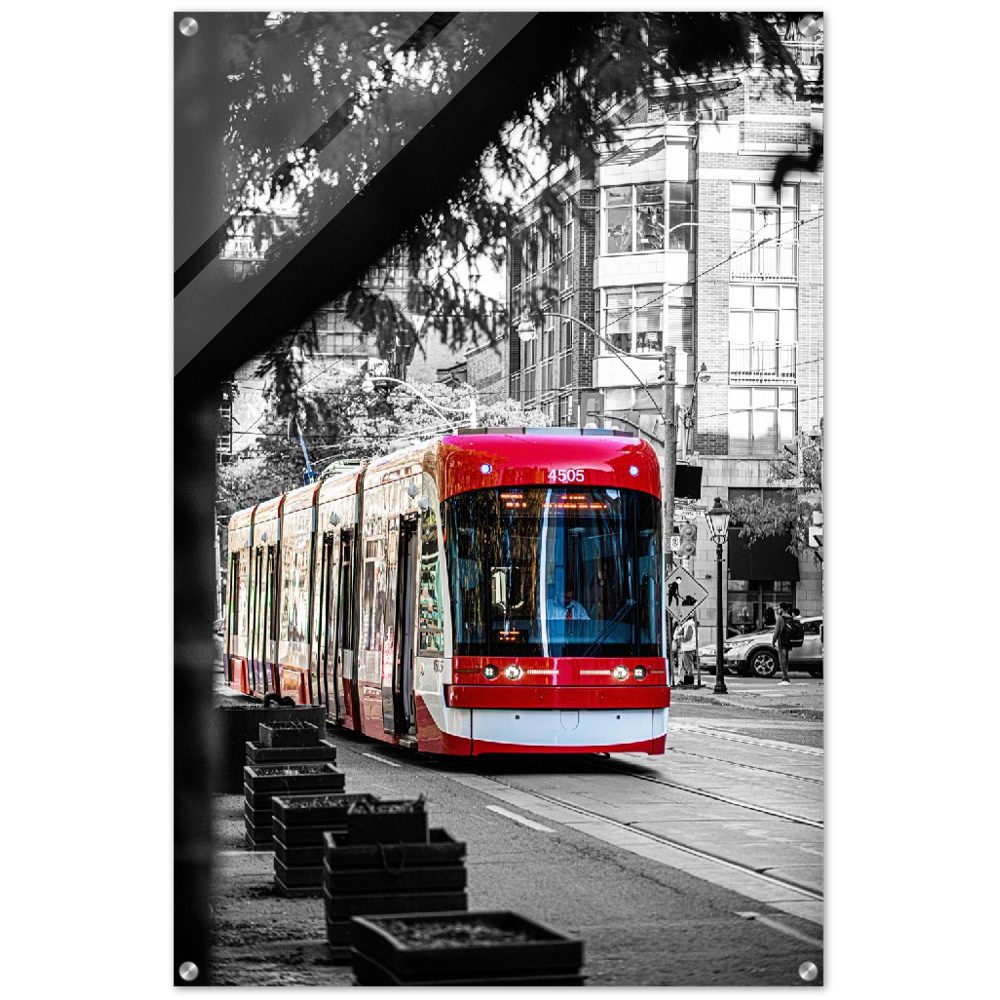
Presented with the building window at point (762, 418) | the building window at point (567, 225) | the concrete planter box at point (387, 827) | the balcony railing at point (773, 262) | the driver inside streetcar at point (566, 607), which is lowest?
the concrete planter box at point (387, 827)

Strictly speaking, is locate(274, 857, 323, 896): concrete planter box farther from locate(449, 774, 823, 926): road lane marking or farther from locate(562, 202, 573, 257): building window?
locate(562, 202, 573, 257): building window

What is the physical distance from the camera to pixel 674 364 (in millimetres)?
8008

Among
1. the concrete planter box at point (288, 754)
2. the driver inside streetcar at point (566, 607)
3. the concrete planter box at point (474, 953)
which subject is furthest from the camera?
the driver inside streetcar at point (566, 607)

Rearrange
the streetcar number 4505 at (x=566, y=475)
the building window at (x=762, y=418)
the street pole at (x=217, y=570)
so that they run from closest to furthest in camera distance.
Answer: the street pole at (x=217, y=570)
the building window at (x=762, y=418)
the streetcar number 4505 at (x=566, y=475)

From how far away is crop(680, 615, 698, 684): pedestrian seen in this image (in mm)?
11461

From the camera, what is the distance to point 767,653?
7941mm

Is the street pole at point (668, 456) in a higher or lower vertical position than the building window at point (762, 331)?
lower

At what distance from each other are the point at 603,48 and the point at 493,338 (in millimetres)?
1177

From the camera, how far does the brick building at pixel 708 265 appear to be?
7070mm

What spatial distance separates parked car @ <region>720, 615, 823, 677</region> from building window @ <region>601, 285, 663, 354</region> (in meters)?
1.36

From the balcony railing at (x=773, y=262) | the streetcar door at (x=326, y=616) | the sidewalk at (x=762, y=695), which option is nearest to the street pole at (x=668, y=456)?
the sidewalk at (x=762, y=695)

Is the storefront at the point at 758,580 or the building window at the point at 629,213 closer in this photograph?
the building window at the point at 629,213

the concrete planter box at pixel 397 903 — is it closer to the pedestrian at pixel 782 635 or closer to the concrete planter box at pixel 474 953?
the concrete planter box at pixel 474 953

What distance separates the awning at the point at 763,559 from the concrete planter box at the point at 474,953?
92.4 inches
